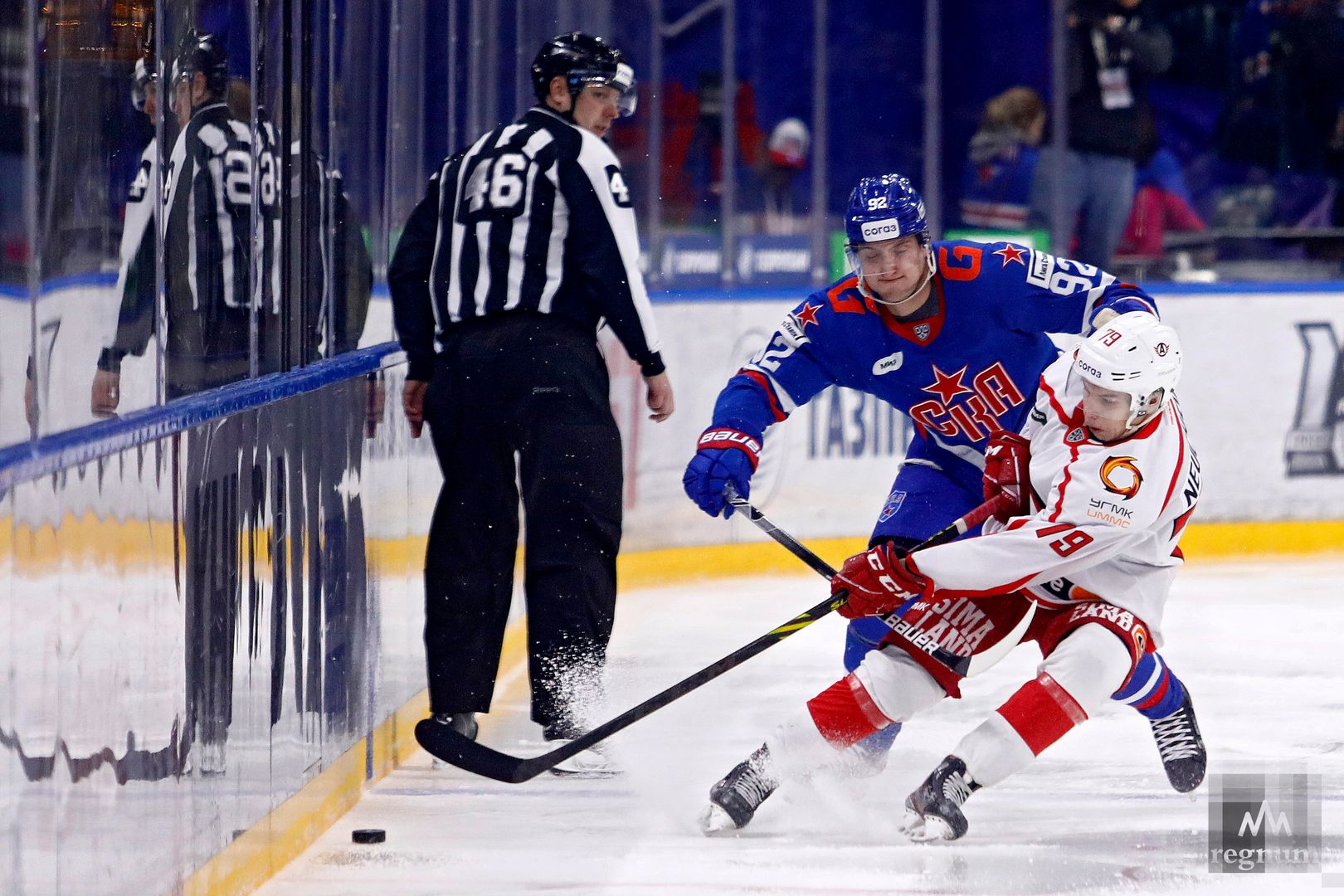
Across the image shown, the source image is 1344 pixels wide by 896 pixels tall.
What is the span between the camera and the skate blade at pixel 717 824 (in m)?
2.96

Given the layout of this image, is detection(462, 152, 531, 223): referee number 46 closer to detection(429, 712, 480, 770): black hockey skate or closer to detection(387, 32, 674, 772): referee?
detection(387, 32, 674, 772): referee

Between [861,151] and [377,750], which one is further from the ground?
[861,151]

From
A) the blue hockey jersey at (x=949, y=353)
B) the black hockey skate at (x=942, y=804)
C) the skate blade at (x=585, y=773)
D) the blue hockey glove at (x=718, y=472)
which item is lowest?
the skate blade at (x=585, y=773)

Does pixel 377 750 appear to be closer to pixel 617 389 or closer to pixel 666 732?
pixel 666 732

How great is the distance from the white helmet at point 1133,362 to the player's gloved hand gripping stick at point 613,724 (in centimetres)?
32

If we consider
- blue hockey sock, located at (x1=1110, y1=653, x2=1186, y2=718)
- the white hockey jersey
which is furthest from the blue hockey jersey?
blue hockey sock, located at (x1=1110, y1=653, x2=1186, y2=718)

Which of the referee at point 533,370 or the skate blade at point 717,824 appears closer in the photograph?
the skate blade at point 717,824

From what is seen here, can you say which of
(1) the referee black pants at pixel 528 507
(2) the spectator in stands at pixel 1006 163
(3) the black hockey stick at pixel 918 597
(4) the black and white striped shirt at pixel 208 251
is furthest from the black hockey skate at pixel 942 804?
(2) the spectator in stands at pixel 1006 163

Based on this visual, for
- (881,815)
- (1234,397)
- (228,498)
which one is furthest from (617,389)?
(228,498)

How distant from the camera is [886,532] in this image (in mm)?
3223

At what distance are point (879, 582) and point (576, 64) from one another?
46.5 inches

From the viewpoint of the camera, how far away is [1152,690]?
3.05 m

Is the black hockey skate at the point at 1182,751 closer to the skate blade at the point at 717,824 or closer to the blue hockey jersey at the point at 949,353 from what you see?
the blue hockey jersey at the point at 949,353

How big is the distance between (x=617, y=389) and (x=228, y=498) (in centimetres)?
313
